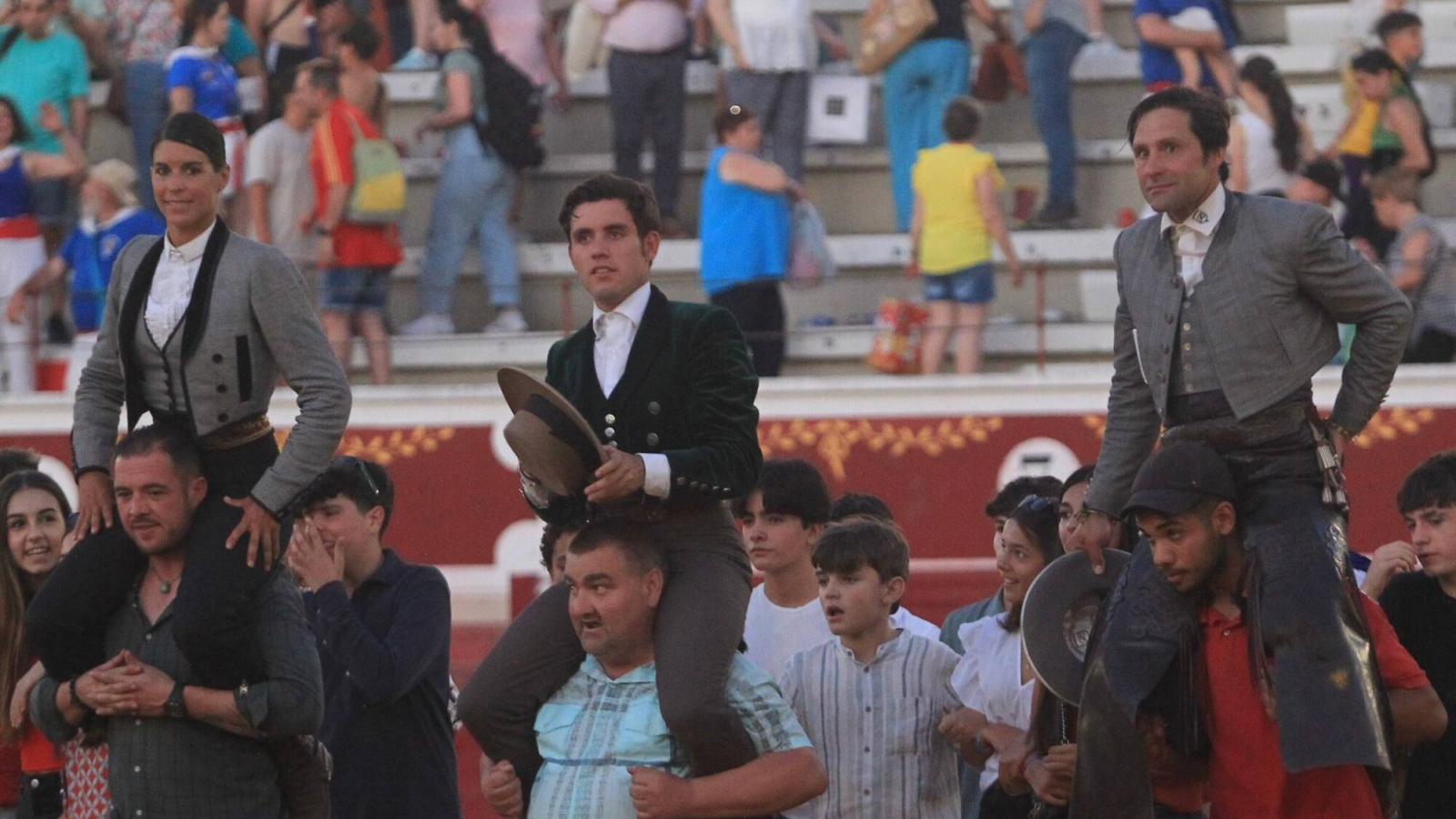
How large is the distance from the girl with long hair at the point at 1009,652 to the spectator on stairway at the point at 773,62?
18.5 ft

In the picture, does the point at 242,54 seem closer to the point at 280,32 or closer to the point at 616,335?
the point at 280,32

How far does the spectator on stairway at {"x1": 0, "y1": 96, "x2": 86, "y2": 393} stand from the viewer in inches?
452

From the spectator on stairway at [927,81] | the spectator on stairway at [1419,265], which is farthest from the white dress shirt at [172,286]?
the spectator on stairway at [927,81]

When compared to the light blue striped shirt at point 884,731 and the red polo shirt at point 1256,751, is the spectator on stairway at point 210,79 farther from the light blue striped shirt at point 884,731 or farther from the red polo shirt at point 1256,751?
the red polo shirt at point 1256,751

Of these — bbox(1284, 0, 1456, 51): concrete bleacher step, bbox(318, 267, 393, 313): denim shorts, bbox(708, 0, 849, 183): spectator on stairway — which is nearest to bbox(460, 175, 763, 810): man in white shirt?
bbox(318, 267, 393, 313): denim shorts

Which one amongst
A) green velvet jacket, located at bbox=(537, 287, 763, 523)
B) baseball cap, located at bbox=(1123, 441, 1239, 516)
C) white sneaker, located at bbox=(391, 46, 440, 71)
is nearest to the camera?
baseball cap, located at bbox=(1123, 441, 1239, 516)

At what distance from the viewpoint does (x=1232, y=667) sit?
4.96 metres

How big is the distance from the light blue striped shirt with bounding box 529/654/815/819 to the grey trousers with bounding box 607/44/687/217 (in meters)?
7.29

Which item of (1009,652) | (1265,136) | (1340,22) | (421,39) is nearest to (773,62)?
(421,39)

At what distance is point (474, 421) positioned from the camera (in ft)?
38.3

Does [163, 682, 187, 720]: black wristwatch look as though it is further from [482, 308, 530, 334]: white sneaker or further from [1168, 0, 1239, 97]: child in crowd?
[1168, 0, 1239, 97]: child in crowd

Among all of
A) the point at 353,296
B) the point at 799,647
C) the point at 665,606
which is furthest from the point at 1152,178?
the point at 353,296

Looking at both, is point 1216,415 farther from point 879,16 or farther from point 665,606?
point 879,16

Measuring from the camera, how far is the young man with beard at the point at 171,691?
17.0ft
